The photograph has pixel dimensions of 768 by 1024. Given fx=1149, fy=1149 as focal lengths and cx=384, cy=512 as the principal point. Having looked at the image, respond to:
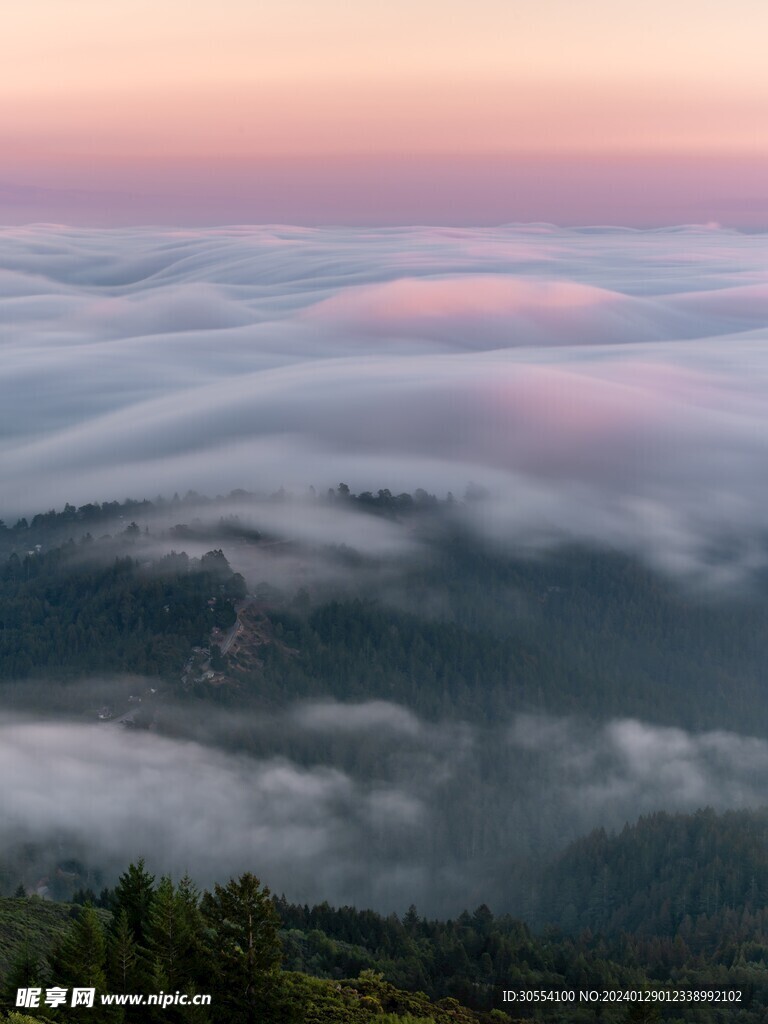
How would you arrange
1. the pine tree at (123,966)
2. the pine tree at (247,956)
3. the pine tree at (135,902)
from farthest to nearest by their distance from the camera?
the pine tree at (135,902)
the pine tree at (123,966)
the pine tree at (247,956)

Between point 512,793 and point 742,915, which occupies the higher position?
point 512,793

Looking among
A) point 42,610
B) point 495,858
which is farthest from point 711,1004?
point 42,610

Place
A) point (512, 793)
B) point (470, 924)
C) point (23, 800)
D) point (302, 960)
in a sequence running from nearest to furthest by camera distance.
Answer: point (302, 960) < point (470, 924) < point (23, 800) < point (512, 793)

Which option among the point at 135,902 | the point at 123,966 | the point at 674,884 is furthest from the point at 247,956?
the point at 674,884

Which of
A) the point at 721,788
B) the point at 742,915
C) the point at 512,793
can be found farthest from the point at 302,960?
the point at 721,788

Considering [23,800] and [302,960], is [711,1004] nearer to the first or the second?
[302,960]

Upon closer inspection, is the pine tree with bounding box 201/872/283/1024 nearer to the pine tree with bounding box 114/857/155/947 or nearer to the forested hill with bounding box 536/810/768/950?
the pine tree with bounding box 114/857/155/947

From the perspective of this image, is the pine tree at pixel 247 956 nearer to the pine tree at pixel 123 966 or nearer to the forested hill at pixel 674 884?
the pine tree at pixel 123 966

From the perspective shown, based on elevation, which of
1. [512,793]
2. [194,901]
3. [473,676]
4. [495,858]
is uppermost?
[473,676]

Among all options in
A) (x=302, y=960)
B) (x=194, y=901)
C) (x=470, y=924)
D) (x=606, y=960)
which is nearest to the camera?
(x=194, y=901)

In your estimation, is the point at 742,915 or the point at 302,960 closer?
the point at 302,960

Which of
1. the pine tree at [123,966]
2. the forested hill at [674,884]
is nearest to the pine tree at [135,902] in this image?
the pine tree at [123,966]
